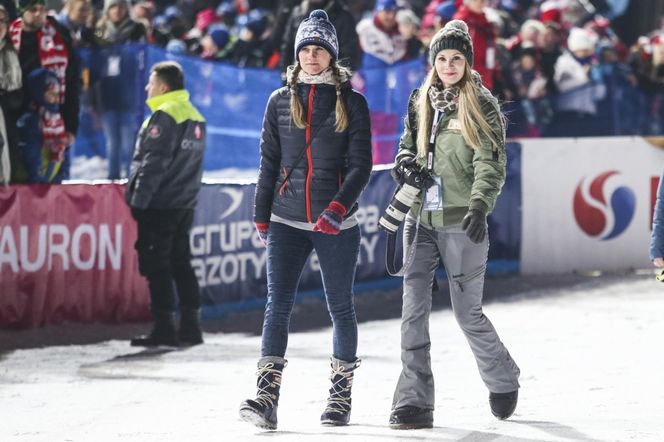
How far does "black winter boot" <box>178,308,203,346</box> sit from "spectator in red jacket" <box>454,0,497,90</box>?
5.02 meters

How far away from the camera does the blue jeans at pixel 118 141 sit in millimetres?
13305

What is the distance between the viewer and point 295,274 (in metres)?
7.16

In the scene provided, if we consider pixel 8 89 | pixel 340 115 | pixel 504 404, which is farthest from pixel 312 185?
pixel 8 89

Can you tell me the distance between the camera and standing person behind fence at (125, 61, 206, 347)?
10.1 meters

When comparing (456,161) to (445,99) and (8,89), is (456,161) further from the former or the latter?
(8,89)

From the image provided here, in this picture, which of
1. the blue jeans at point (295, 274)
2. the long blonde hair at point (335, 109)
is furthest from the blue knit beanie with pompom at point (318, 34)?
the blue jeans at point (295, 274)

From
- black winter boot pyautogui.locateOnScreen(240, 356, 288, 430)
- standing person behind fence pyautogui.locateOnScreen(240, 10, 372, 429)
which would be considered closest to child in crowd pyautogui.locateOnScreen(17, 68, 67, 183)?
standing person behind fence pyautogui.locateOnScreen(240, 10, 372, 429)

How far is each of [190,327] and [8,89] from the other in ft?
8.01

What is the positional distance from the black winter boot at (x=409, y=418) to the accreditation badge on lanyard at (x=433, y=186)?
983mm

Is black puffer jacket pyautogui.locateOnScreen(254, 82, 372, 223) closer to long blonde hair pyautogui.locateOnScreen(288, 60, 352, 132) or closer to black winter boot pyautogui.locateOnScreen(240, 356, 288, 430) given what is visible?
long blonde hair pyautogui.locateOnScreen(288, 60, 352, 132)

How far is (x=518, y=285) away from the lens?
Result: 13.7 metres

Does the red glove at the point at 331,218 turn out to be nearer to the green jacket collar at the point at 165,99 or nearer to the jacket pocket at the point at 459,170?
the jacket pocket at the point at 459,170

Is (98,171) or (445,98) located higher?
(445,98)

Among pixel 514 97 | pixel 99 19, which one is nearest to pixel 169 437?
pixel 99 19
